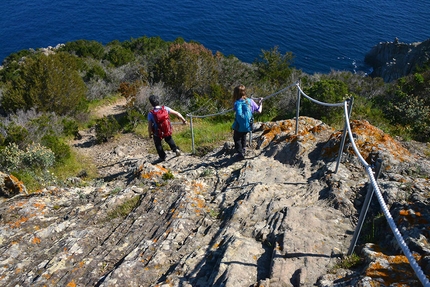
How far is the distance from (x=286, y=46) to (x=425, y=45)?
53.4 feet

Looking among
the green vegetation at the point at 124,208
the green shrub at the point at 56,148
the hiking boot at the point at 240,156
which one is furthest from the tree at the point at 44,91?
the green vegetation at the point at 124,208

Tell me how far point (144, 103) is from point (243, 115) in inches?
319

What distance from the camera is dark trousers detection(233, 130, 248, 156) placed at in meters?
7.34

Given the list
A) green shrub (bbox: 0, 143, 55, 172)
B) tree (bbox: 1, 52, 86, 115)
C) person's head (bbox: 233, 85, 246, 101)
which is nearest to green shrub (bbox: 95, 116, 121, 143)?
green shrub (bbox: 0, 143, 55, 172)

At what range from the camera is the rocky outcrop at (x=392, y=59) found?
143ft

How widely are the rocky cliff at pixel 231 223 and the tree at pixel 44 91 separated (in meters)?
8.57

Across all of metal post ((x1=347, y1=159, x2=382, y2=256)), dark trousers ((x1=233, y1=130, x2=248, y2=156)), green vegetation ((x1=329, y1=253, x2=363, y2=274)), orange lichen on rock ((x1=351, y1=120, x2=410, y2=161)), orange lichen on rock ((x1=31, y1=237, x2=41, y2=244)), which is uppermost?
metal post ((x1=347, y1=159, x2=382, y2=256))

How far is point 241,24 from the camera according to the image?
51.0 m

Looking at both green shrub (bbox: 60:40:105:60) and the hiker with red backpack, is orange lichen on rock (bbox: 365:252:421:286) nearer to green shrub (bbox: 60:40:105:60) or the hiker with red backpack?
the hiker with red backpack

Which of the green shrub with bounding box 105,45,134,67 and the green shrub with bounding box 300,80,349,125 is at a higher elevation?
the green shrub with bounding box 300,80,349,125

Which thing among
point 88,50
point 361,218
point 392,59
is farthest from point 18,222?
point 392,59

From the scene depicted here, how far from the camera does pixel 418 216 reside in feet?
13.0

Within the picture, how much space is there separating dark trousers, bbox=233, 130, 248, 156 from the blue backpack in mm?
167

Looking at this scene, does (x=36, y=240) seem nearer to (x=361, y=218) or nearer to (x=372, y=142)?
(x=361, y=218)
